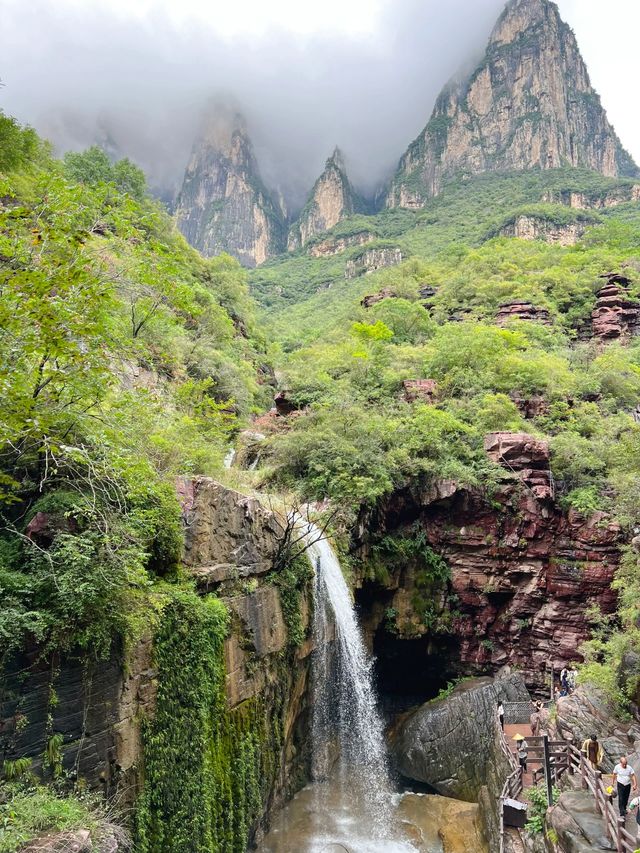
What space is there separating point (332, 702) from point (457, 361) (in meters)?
19.2

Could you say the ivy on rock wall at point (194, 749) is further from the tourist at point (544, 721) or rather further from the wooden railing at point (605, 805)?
the tourist at point (544, 721)

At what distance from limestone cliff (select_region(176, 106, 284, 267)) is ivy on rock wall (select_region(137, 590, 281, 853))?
138 meters

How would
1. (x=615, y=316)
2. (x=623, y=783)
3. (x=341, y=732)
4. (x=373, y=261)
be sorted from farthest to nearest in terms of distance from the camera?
Result: (x=373, y=261) → (x=615, y=316) → (x=341, y=732) → (x=623, y=783)

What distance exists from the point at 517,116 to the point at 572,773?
131m

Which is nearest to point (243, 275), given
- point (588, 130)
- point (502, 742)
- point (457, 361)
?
point (457, 361)

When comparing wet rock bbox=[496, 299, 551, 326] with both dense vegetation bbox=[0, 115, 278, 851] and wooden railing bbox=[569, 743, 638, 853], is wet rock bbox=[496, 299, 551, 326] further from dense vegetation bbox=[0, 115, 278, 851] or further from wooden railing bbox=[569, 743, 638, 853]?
dense vegetation bbox=[0, 115, 278, 851]

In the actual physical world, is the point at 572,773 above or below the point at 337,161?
below

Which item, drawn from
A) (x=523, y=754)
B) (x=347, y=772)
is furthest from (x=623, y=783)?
(x=347, y=772)

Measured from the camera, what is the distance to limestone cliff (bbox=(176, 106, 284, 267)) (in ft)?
472

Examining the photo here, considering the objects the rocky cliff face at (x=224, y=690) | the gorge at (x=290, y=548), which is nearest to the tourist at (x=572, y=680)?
the gorge at (x=290, y=548)

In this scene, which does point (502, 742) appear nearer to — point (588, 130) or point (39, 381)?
point (39, 381)

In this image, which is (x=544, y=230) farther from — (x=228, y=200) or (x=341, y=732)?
(x=228, y=200)

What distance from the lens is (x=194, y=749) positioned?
Result: 9898 millimetres

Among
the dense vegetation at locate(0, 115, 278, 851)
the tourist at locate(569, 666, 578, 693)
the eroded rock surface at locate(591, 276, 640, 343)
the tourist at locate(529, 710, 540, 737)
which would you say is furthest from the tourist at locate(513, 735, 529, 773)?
the eroded rock surface at locate(591, 276, 640, 343)
